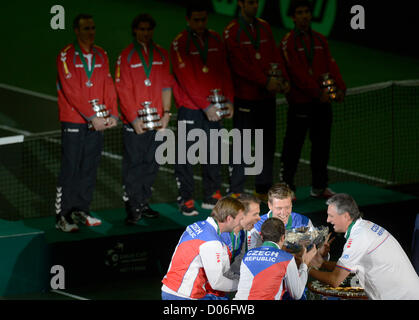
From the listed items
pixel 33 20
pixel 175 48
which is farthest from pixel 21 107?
pixel 175 48

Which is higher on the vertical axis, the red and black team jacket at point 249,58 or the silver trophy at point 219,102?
the red and black team jacket at point 249,58

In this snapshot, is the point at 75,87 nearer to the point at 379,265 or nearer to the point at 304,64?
the point at 304,64

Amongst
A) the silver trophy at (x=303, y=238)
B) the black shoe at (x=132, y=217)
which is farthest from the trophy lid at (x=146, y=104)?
the silver trophy at (x=303, y=238)

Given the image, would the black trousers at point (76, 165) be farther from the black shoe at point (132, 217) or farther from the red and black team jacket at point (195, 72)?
the red and black team jacket at point (195, 72)

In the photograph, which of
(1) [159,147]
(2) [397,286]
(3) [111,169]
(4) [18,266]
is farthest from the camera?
(3) [111,169]

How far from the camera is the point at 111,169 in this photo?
13445 millimetres

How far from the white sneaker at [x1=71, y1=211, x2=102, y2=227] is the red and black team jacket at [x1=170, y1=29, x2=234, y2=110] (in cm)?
163

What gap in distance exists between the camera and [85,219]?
9680 mm

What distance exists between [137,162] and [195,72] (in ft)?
4.01

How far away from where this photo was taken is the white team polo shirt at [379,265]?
6973mm

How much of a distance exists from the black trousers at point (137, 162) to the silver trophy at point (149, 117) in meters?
0.14

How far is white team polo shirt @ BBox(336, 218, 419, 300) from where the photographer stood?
275 inches

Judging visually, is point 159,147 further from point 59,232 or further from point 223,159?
point 59,232

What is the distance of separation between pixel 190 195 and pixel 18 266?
2.11 m
